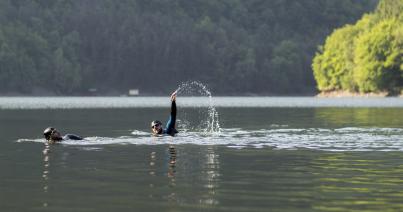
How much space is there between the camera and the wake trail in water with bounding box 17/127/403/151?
48.0 metres

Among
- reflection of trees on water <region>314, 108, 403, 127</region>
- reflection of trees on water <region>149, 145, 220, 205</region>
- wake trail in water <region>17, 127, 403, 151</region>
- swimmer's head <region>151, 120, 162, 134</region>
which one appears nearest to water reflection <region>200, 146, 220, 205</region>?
reflection of trees on water <region>149, 145, 220, 205</region>

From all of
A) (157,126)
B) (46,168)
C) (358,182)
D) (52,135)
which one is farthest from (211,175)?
(157,126)

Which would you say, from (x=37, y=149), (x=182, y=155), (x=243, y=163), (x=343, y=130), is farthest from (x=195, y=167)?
(x=343, y=130)

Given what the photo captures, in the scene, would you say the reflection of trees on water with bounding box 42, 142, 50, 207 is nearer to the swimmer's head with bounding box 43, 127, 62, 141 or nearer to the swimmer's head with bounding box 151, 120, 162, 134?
the swimmer's head with bounding box 43, 127, 62, 141

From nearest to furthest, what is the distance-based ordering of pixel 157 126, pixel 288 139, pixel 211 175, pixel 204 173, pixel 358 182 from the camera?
pixel 358 182
pixel 211 175
pixel 204 173
pixel 288 139
pixel 157 126

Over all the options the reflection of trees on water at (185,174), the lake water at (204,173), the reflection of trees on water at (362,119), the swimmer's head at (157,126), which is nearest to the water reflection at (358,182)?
the lake water at (204,173)

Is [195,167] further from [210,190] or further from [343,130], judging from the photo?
[343,130]

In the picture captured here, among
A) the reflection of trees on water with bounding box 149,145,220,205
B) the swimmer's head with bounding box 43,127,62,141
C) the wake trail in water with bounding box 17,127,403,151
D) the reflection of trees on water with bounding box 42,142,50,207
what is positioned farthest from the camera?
the swimmer's head with bounding box 43,127,62,141

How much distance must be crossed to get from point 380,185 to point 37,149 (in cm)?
2149

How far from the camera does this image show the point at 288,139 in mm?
53875

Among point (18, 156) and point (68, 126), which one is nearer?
point (18, 156)

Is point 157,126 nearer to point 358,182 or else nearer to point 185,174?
point 185,174

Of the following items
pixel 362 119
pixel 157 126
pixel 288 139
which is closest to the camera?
pixel 288 139

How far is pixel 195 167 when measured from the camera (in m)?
36.1
